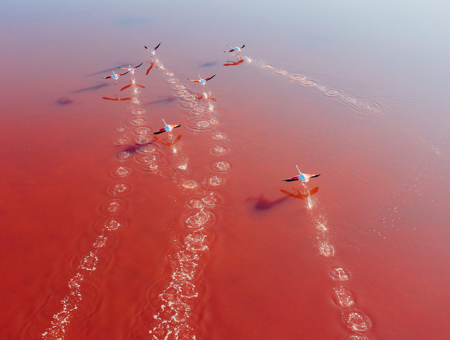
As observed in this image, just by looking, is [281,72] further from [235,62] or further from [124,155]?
[124,155]

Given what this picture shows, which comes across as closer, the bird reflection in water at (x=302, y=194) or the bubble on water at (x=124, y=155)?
the bird reflection in water at (x=302, y=194)

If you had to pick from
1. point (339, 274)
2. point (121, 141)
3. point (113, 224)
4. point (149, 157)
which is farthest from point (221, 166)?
point (339, 274)

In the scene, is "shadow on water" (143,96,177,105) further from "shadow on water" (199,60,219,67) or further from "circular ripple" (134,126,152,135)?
"shadow on water" (199,60,219,67)

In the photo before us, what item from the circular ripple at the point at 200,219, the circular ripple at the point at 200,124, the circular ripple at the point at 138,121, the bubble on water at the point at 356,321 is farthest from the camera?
the circular ripple at the point at 138,121

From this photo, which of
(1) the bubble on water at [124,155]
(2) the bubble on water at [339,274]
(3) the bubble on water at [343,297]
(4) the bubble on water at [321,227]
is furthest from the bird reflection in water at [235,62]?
(3) the bubble on water at [343,297]

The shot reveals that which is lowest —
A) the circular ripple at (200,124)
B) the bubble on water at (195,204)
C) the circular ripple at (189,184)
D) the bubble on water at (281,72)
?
the bubble on water at (195,204)

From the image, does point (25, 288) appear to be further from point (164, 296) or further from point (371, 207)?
point (371, 207)

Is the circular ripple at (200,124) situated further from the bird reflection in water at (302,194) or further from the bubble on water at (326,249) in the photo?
the bubble on water at (326,249)

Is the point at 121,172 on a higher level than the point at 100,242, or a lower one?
higher
